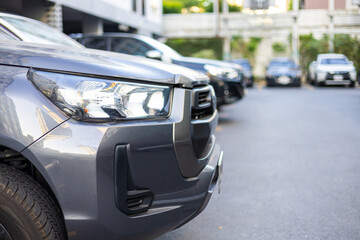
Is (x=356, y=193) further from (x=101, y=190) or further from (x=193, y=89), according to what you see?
(x=101, y=190)

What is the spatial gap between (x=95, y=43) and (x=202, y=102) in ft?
24.4

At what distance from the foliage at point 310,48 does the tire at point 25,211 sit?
28037 millimetres

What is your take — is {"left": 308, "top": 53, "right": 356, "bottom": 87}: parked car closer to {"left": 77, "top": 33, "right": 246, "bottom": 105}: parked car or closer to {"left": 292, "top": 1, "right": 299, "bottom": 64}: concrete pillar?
{"left": 292, "top": 1, "right": 299, "bottom": 64}: concrete pillar

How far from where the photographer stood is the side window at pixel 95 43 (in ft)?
32.4

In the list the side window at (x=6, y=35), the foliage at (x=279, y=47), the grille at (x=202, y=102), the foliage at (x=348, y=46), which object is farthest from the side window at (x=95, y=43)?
the foliage at (x=279, y=47)

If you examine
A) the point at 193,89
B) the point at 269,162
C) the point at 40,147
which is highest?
the point at 193,89

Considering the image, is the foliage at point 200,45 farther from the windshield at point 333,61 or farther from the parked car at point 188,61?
the parked car at point 188,61

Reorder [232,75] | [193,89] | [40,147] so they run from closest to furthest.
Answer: [40,147] → [193,89] → [232,75]

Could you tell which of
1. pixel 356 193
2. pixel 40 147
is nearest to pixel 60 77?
pixel 40 147

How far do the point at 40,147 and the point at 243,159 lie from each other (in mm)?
4257

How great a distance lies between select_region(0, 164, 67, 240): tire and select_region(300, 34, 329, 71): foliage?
2804cm

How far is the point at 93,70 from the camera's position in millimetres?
2359

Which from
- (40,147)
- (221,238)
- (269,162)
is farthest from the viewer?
(269,162)

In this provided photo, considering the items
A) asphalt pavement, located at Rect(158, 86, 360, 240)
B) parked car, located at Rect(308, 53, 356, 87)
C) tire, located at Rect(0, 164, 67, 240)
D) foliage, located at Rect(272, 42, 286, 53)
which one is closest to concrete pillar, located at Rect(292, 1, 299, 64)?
foliage, located at Rect(272, 42, 286, 53)
